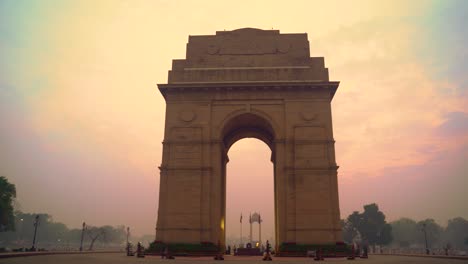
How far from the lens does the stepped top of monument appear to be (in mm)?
34188

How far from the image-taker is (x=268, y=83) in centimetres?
3325

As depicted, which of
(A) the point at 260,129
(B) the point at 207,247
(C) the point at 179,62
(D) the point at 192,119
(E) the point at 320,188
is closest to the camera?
(B) the point at 207,247

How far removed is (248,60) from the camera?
1406 inches

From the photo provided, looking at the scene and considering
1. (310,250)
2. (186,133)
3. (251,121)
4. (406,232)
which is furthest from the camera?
(406,232)

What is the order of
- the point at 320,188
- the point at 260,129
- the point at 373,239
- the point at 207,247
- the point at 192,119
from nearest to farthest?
the point at 207,247 → the point at 320,188 → the point at 192,119 → the point at 260,129 → the point at 373,239

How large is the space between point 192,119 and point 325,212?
13.1 m

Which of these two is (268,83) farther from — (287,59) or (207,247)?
(207,247)

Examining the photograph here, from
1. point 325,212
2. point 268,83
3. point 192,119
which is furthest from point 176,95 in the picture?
point 325,212

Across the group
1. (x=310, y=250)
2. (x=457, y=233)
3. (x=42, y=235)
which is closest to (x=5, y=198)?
(x=310, y=250)

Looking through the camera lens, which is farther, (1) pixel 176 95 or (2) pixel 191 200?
(1) pixel 176 95

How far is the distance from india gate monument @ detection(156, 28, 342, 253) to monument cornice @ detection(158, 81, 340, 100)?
8cm

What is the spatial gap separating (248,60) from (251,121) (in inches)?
220

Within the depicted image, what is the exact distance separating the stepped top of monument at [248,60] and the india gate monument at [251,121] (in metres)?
0.09

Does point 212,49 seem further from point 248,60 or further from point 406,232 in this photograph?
point 406,232
